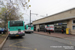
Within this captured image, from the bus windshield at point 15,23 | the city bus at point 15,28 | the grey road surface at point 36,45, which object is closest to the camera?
the grey road surface at point 36,45

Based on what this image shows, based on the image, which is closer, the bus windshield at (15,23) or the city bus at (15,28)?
the city bus at (15,28)

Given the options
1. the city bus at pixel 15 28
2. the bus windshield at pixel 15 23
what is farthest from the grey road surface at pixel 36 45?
the bus windshield at pixel 15 23

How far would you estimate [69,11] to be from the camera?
1695 centimetres

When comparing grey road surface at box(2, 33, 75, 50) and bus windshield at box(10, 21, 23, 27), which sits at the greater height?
bus windshield at box(10, 21, 23, 27)

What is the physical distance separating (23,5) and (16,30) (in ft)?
15.1

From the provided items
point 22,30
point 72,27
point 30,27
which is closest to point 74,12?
point 72,27

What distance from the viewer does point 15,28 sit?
36.8ft

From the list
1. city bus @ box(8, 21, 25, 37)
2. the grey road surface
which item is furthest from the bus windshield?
the grey road surface

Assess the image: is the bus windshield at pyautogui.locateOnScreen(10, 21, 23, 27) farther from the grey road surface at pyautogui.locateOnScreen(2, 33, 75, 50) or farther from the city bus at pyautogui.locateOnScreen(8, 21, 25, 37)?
the grey road surface at pyautogui.locateOnScreen(2, 33, 75, 50)

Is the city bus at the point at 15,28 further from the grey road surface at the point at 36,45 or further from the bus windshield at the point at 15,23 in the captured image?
the grey road surface at the point at 36,45

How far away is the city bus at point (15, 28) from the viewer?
10969 millimetres

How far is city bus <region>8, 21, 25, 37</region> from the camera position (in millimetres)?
10969

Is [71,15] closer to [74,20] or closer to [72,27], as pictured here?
[74,20]

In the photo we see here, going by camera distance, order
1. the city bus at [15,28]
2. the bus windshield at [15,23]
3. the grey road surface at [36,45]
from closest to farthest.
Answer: the grey road surface at [36,45], the city bus at [15,28], the bus windshield at [15,23]
